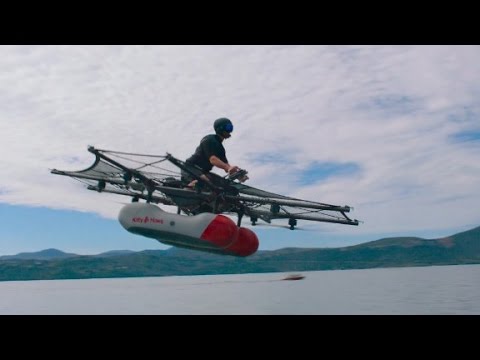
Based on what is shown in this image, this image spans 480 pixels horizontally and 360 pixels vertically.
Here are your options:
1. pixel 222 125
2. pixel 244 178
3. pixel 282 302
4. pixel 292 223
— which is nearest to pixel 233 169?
pixel 244 178

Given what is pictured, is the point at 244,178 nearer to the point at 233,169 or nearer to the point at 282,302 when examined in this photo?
the point at 233,169

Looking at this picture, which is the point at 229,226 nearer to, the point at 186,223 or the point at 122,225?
the point at 186,223

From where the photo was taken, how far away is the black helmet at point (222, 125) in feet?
59.9

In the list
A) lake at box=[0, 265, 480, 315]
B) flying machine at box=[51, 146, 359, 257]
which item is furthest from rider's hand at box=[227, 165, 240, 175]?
lake at box=[0, 265, 480, 315]

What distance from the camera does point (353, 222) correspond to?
836 inches

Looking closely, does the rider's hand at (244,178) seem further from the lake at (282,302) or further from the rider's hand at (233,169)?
the lake at (282,302)

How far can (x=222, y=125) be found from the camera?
18.2 meters

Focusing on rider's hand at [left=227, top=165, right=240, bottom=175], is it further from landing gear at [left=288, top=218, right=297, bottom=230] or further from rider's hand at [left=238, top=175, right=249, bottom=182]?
landing gear at [left=288, top=218, right=297, bottom=230]

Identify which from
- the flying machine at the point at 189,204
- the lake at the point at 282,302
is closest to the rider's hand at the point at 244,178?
the flying machine at the point at 189,204

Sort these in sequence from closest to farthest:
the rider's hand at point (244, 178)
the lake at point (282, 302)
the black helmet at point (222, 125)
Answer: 1. the rider's hand at point (244, 178)
2. the black helmet at point (222, 125)
3. the lake at point (282, 302)
